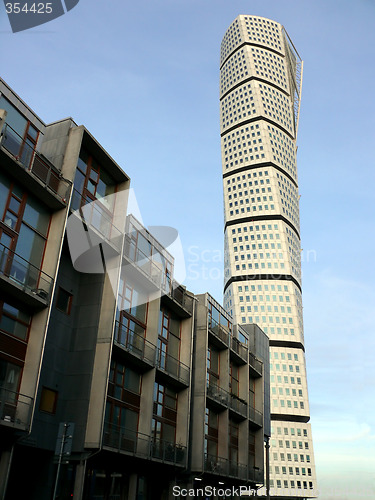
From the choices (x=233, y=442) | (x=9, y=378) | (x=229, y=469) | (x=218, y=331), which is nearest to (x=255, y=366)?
(x=233, y=442)

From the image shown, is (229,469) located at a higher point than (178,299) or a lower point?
lower

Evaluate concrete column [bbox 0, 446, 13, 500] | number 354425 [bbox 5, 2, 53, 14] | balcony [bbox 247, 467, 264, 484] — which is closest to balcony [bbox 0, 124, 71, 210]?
number 354425 [bbox 5, 2, 53, 14]

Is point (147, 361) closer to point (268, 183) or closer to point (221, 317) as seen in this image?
point (221, 317)

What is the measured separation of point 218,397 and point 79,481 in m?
18.3

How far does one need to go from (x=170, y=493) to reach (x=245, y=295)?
129489mm

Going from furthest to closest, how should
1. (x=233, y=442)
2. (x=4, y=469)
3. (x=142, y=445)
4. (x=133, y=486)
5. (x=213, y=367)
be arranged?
(x=233, y=442), (x=213, y=367), (x=142, y=445), (x=133, y=486), (x=4, y=469)

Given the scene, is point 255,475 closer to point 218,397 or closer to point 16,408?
point 218,397

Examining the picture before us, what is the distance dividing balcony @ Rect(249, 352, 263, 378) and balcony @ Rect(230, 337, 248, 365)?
6.08 ft

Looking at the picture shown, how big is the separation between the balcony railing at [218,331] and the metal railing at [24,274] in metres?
20.2

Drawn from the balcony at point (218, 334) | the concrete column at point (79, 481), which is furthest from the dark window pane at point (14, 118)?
the balcony at point (218, 334)

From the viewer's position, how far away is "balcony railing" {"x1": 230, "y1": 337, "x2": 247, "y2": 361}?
46.0 meters

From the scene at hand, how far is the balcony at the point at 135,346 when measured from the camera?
2836cm

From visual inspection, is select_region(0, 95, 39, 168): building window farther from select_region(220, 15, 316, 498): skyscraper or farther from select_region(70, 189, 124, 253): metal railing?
select_region(220, 15, 316, 498): skyscraper

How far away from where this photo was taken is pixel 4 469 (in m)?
19.9
